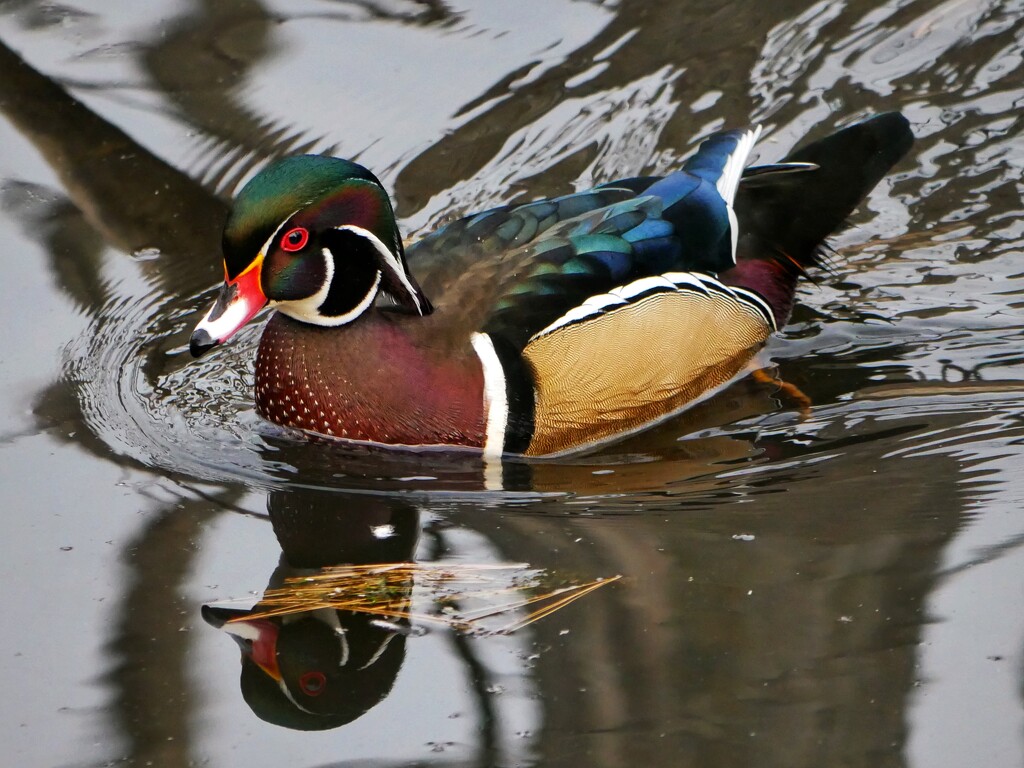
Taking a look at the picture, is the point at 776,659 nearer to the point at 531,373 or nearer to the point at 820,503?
the point at 820,503

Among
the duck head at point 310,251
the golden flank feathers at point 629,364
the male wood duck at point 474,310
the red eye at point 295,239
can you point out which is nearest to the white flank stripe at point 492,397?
the male wood duck at point 474,310

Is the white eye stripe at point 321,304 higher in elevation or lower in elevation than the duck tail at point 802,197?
higher

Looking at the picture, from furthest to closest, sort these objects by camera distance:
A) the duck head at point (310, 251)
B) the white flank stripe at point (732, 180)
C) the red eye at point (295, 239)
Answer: the white flank stripe at point (732, 180), the red eye at point (295, 239), the duck head at point (310, 251)

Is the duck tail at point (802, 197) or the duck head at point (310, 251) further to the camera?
the duck tail at point (802, 197)

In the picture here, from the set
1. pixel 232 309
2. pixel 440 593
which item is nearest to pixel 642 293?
pixel 232 309

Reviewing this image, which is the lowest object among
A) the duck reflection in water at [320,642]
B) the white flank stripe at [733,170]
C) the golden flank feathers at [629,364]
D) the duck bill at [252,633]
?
the golden flank feathers at [629,364]

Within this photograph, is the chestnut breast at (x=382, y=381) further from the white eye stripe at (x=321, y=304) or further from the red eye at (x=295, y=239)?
the red eye at (x=295, y=239)

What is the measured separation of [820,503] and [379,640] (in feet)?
5.05

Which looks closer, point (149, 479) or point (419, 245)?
point (149, 479)

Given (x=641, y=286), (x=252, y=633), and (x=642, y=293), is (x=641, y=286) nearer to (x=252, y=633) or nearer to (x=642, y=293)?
(x=642, y=293)

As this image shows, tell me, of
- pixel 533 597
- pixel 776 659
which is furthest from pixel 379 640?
pixel 776 659

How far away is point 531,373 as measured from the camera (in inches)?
198

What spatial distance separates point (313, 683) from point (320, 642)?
0.55 ft

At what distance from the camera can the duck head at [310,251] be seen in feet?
15.5
